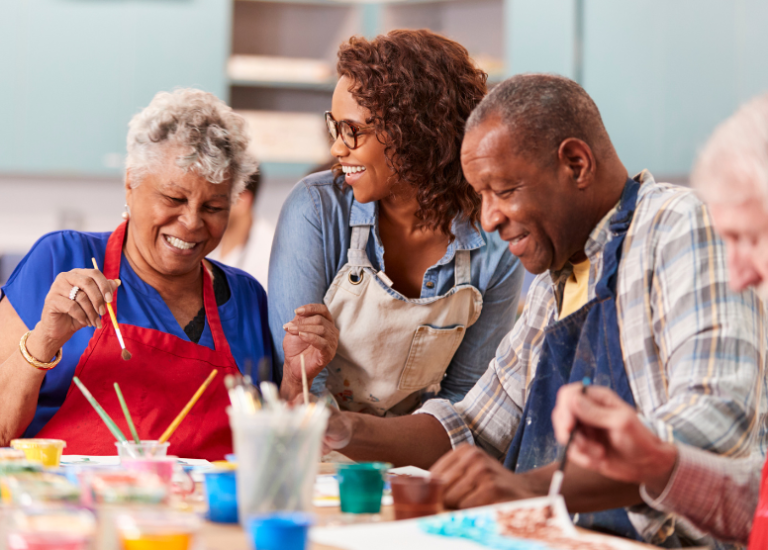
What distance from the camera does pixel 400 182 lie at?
6.03ft

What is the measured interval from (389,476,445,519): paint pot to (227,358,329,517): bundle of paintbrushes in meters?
0.18

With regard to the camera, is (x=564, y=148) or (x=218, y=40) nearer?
(x=564, y=148)

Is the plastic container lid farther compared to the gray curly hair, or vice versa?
the gray curly hair

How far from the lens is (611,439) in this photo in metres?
0.91

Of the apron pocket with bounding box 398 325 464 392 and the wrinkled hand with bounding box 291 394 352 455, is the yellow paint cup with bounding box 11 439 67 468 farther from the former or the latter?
the apron pocket with bounding box 398 325 464 392

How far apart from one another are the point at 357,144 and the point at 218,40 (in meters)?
2.61

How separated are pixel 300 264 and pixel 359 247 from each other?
14 cm

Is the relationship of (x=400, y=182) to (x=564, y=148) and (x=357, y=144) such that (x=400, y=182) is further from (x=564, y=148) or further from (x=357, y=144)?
(x=564, y=148)

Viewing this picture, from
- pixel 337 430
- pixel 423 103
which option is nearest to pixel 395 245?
pixel 423 103

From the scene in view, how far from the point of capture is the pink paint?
39.8 inches

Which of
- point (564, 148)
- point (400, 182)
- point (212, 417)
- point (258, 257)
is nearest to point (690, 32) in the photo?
point (258, 257)

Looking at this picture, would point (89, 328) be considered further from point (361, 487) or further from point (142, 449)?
point (361, 487)

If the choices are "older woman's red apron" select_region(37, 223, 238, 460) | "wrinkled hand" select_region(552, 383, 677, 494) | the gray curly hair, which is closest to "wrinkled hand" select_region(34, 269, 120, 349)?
"older woman's red apron" select_region(37, 223, 238, 460)

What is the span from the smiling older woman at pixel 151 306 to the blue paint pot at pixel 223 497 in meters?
0.68
